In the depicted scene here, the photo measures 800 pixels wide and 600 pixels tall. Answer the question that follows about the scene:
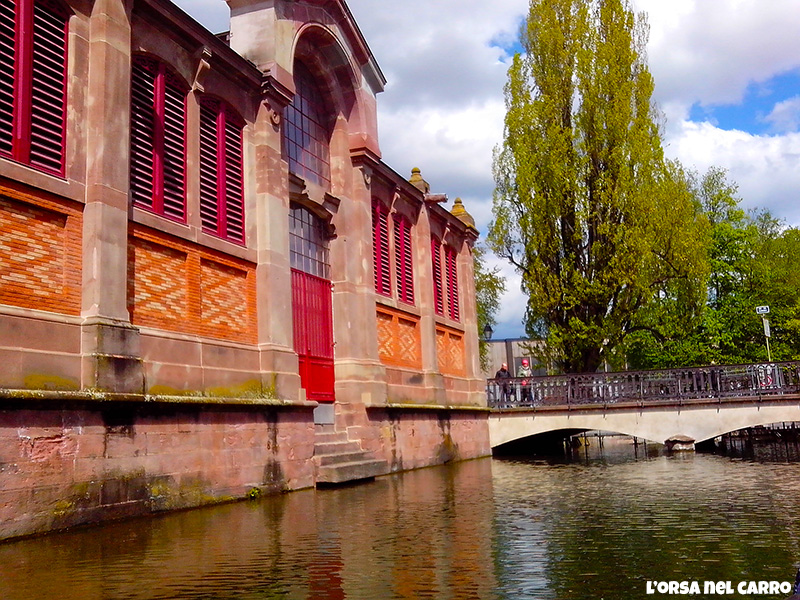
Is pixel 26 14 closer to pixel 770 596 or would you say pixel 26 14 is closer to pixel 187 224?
pixel 187 224

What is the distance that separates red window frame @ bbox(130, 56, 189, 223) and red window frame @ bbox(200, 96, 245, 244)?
58 centimetres

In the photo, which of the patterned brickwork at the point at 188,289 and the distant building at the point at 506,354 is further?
the distant building at the point at 506,354

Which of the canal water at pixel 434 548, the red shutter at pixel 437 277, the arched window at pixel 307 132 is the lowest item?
the canal water at pixel 434 548

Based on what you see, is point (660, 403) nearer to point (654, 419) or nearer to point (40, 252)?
point (654, 419)

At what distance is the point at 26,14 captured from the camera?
9.13m

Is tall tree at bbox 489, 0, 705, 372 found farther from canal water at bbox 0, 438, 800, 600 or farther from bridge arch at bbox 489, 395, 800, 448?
canal water at bbox 0, 438, 800, 600

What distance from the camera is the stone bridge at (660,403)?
21.9 meters

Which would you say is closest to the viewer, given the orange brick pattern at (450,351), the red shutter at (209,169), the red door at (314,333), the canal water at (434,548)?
the canal water at (434,548)

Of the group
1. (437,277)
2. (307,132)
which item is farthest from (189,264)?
(437,277)

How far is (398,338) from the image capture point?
19.3 metres

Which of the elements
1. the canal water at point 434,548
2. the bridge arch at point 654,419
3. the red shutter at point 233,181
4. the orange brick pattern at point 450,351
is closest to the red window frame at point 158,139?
the red shutter at point 233,181

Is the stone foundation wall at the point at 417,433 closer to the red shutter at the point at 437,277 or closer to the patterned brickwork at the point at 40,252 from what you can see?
the red shutter at the point at 437,277

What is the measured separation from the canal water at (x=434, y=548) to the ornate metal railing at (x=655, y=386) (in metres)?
11.9

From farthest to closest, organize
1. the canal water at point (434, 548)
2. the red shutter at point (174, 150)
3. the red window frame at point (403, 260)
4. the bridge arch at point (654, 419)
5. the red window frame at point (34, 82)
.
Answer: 1. the bridge arch at point (654, 419)
2. the red window frame at point (403, 260)
3. the red shutter at point (174, 150)
4. the red window frame at point (34, 82)
5. the canal water at point (434, 548)
